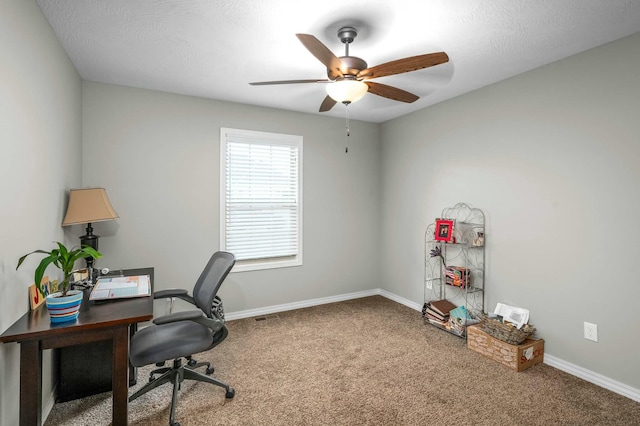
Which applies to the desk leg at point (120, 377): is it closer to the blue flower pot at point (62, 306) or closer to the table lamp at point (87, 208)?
the blue flower pot at point (62, 306)

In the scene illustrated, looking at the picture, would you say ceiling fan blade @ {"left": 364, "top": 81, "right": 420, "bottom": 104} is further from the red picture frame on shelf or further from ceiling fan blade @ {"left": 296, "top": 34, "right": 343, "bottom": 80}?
the red picture frame on shelf

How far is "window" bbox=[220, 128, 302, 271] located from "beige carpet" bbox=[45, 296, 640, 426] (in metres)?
1.03

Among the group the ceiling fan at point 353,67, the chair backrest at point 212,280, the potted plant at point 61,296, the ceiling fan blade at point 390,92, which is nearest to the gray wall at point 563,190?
the ceiling fan blade at point 390,92

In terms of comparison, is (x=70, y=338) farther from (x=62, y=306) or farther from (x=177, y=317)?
(x=177, y=317)

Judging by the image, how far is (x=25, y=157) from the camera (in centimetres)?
177

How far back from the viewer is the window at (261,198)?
3.78 metres

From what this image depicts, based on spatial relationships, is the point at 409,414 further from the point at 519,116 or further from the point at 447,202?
the point at 519,116

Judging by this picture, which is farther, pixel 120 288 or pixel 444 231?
pixel 444 231

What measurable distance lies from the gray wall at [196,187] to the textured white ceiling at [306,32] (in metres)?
0.42

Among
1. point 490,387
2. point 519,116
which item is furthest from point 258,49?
point 490,387

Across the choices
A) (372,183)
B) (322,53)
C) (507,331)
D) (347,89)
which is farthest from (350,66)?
(372,183)

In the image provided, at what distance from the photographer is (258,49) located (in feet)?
8.21

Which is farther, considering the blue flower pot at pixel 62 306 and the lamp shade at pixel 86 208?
the lamp shade at pixel 86 208

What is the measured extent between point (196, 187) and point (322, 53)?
2.29 m
